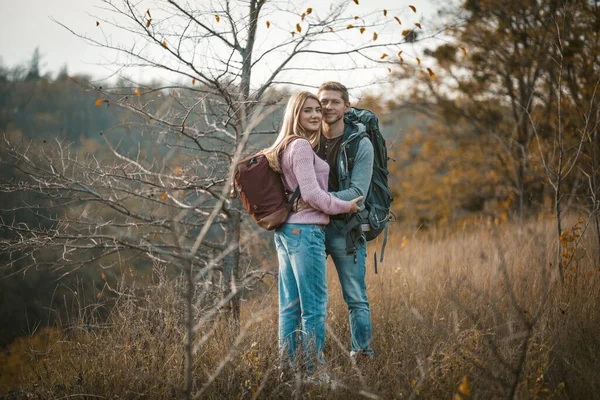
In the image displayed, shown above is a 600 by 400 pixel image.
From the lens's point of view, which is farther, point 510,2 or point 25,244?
point 510,2

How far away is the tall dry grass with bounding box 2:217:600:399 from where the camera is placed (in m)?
2.58

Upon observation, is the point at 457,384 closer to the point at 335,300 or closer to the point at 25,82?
the point at 335,300

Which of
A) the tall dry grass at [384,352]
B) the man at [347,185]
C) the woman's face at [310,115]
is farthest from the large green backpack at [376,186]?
the tall dry grass at [384,352]

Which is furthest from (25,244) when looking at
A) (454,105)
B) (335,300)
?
(454,105)

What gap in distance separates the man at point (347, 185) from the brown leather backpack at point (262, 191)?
1.28ft

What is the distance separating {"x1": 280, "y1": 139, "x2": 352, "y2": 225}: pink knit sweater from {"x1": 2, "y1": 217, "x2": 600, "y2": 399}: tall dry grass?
60 centimetres

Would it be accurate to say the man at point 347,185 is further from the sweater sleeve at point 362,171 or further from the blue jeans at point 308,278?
the blue jeans at point 308,278

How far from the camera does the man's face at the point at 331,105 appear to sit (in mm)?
3123

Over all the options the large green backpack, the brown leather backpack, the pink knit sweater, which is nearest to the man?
the large green backpack

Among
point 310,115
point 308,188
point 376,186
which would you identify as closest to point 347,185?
point 376,186

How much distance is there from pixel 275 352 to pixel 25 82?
81.6 feet

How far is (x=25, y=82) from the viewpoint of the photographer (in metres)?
22.7

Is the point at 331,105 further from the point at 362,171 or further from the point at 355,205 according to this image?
the point at 355,205

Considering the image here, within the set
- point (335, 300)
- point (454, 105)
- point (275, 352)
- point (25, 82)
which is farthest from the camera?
point (25, 82)
